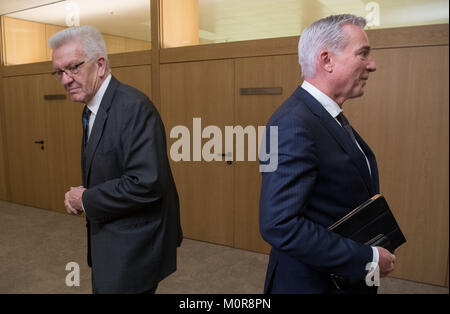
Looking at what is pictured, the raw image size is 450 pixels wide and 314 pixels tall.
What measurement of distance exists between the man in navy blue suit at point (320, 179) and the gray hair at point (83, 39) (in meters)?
0.80

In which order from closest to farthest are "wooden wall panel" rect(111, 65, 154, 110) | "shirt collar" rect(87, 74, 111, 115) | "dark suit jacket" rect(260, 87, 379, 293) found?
"dark suit jacket" rect(260, 87, 379, 293), "shirt collar" rect(87, 74, 111, 115), "wooden wall panel" rect(111, 65, 154, 110)

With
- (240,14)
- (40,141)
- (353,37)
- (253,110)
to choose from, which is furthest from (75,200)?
(40,141)

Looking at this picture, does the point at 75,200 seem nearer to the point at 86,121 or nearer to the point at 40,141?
the point at 86,121

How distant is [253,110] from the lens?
3822 mm

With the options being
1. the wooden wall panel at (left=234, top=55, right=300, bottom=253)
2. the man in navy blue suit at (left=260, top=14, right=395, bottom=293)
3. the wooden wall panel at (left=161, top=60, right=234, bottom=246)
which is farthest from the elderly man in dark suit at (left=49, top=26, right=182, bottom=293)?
the wooden wall panel at (left=161, top=60, right=234, bottom=246)

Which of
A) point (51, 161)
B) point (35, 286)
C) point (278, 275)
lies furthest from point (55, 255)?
point (278, 275)

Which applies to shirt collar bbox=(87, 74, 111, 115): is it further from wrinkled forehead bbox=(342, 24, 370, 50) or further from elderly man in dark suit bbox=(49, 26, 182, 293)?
wrinkled forehead bbox=(342, 24, 370, 50)

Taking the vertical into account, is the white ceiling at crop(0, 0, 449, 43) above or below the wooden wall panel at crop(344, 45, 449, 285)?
above

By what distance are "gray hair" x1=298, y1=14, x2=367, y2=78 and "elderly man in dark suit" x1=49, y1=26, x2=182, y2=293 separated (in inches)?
24.1

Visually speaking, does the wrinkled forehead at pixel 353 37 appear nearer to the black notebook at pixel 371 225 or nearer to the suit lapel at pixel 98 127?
the black notebook at pixel 371 225

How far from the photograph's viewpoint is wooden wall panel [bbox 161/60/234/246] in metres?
3.99

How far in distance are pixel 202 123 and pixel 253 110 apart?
2.08 feet

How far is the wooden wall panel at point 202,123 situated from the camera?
399cm
